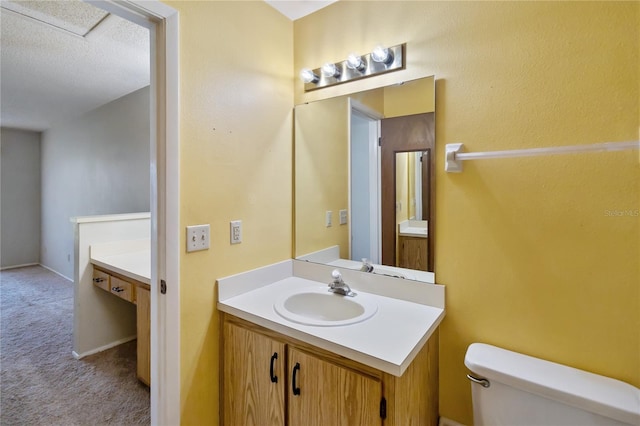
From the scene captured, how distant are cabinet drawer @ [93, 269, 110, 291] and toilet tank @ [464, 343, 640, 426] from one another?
7.93 ft

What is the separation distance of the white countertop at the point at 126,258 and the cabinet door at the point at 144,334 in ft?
0.37

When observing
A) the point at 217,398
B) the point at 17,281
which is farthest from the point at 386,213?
the point at 17,281

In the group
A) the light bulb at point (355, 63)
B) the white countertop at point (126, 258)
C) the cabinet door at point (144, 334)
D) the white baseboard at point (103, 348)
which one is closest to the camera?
the light bulb at point (355, 63)

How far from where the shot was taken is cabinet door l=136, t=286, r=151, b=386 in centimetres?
187

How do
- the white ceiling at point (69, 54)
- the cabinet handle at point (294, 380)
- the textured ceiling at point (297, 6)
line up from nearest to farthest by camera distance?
the cabinet handle at point (294, 380) < the textured ceiling at point (297, 6) < the white ceiling at point (69, 54)

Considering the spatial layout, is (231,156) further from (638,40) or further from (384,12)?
(638,40)

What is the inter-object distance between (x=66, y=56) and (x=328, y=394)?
3.07m

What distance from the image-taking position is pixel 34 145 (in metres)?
5.26

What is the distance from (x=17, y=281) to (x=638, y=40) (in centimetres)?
668

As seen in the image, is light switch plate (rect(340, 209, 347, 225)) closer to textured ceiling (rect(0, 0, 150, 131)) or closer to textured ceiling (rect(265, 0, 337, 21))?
textured ceiling (rect(265, 0, 337, 21))

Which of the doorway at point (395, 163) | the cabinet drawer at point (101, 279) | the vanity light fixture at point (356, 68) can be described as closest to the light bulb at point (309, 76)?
the vanity light fixture at point (356, 68)

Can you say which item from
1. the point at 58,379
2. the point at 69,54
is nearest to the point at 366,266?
the point at 58,379

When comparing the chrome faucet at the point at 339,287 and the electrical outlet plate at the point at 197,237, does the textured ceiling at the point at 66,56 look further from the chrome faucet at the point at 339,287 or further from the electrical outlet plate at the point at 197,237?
the chrome faucet at the point at 339,287

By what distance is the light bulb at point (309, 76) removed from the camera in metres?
1.65
